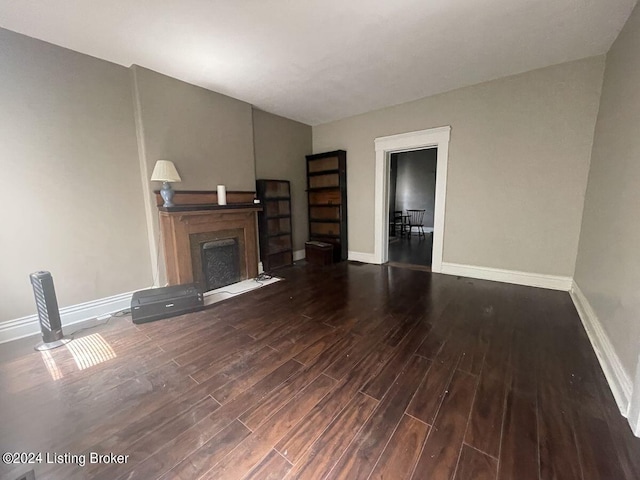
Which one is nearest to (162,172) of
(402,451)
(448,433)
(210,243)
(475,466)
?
(210,243)

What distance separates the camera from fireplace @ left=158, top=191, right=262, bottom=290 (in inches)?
122

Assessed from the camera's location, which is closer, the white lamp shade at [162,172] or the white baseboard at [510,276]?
the white lamp shade at [162,172]

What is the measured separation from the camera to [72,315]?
2.61 meters

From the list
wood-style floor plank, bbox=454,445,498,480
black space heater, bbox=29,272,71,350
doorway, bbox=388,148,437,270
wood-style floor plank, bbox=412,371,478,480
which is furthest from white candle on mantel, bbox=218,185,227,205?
doorway, bbox=388,148,437,270

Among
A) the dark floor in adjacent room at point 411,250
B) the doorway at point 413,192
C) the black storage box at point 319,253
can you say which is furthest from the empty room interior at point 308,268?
the doorway at point 413,192

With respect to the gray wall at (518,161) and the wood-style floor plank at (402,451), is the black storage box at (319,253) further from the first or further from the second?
the wood-style floor plank at (402,451)

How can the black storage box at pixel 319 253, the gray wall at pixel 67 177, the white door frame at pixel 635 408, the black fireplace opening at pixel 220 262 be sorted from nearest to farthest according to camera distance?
the white door frame at pixel 635 408 < the gray wall at pixel 67 177 < the black fireplace opening at pixel 220 262 < the black storage box at pixel 319 253

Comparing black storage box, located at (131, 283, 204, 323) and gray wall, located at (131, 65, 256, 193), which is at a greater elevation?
gray wall, located at (131, 65, 256, 193)

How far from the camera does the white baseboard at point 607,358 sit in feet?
4.70

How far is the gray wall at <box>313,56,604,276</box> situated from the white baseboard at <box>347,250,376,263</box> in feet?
4.21

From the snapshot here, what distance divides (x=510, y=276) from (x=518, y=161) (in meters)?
1.54

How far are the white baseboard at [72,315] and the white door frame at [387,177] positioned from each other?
12.6 ft

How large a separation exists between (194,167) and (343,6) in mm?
2463

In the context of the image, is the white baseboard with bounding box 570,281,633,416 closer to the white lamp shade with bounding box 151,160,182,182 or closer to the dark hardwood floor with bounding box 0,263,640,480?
the dark hardwood floor with bounding box 0,263,640,480
